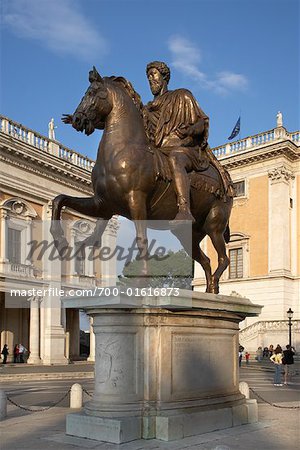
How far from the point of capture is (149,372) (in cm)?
722

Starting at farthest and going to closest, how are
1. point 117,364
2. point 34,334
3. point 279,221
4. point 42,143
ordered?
point 279,221 → point 42,143 → point 34,334 → point 117,364

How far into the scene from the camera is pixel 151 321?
7316 millimetres

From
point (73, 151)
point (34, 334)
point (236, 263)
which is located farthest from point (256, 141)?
point (34, 334)

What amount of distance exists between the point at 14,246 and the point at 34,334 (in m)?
5.31

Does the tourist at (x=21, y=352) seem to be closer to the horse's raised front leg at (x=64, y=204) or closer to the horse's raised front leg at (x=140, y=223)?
the horse's raised front leg at (x=64, y=204)

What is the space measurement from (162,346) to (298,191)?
123 ft

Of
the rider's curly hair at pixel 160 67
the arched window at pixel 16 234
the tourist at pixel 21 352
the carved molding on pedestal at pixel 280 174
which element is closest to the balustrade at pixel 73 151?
the carved molding on pedestal at pixel 280 174

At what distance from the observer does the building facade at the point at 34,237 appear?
33.7 meters

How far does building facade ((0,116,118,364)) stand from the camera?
111 feet

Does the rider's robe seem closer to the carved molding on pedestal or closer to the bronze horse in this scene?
the bronze horse

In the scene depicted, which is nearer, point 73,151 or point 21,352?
point 21,352

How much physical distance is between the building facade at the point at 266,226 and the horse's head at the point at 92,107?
33.2m

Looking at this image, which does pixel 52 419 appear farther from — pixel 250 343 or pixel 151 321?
pixel 250 343

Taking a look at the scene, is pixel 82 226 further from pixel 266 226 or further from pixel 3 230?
pixel 266 226
